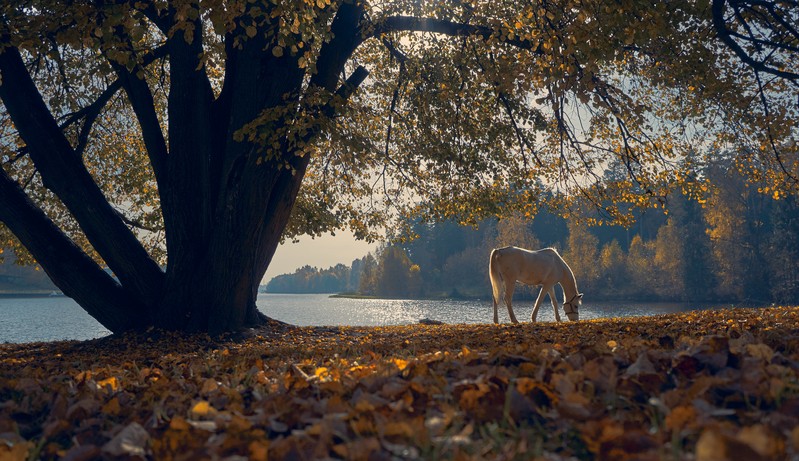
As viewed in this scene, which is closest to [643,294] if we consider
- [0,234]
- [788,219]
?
[788,219]

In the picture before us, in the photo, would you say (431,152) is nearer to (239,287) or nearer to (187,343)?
(239,287)

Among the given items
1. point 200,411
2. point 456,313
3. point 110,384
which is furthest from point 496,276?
point 456,313

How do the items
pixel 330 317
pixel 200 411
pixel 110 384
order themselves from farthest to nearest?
pixel 330 317 < pixel 110 384 < pixel 200 411

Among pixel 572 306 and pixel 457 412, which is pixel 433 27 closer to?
pixel 457 412

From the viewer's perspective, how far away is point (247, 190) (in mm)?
10133

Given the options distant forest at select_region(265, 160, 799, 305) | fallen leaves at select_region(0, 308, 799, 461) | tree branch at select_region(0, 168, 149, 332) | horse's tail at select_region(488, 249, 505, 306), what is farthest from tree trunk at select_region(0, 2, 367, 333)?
distant forest at select_region(265, 160, 799, 305)

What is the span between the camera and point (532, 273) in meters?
20.2

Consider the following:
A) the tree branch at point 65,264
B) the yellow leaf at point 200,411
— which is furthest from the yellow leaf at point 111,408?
the tree branch at point 65,264

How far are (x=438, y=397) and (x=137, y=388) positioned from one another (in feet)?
8.24

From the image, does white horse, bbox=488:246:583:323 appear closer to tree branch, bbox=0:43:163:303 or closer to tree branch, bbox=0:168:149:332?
tree branch, bbox=0:168:149:332

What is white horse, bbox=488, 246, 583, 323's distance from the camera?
64.1 ft

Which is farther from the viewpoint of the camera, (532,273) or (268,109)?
(532,273)

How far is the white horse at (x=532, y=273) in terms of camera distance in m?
19.5

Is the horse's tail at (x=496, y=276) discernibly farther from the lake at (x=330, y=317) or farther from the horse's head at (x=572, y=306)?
the lake at (x=330, y=317)
